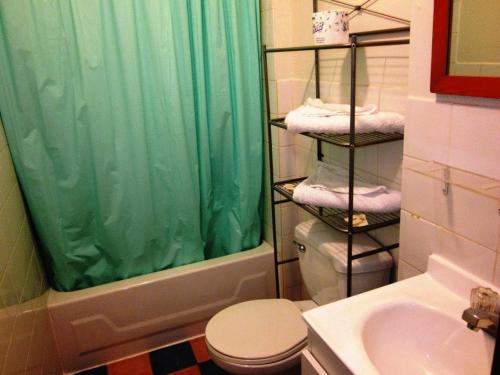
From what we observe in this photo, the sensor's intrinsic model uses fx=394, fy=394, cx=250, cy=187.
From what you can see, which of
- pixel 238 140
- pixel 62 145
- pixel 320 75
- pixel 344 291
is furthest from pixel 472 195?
pixel 62 145

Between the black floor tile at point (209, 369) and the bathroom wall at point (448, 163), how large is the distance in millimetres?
1095

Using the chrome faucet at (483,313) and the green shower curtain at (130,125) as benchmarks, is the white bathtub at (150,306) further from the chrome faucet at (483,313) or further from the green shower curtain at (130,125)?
the chrome faucet at (483,313)

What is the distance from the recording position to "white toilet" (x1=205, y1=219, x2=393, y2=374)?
1.38 metres

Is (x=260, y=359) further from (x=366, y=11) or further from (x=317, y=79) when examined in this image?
(x=366, y=11)

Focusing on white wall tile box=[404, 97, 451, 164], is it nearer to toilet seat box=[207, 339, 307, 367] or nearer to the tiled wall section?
toilet seat box=[207, 339, 307, 367]

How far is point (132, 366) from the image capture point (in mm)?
1888

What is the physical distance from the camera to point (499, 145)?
83 centimetres

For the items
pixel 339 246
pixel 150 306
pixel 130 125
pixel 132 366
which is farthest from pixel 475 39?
pixel 132 366

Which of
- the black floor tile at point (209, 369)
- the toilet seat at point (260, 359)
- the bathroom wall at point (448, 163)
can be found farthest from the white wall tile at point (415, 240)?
the black floor tile at point (209, 369)

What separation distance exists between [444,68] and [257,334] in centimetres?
110

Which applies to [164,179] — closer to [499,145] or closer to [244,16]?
[244,16]

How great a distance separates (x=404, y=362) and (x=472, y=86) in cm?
65

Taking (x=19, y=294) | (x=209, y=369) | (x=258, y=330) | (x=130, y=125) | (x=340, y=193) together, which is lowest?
(x=209, y=369)

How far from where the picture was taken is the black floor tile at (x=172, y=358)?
73.4 inches
